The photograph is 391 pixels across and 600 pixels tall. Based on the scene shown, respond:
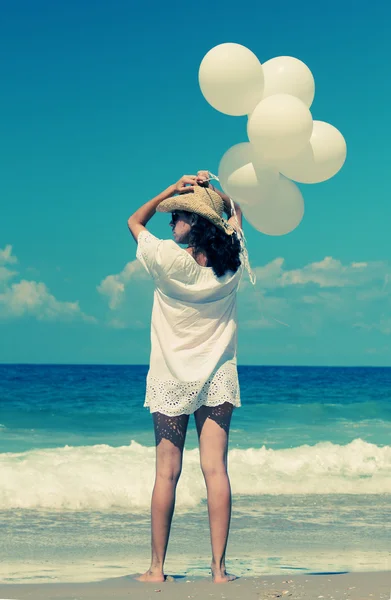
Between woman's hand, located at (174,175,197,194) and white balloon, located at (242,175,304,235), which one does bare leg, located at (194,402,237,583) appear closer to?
white balloon, located at (242,175,304,235)

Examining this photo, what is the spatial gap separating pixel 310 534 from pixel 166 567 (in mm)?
1298

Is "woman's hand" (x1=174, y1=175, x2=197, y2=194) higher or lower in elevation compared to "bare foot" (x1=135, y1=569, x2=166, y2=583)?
higher

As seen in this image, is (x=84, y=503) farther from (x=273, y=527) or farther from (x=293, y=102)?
(x=293, y=102)

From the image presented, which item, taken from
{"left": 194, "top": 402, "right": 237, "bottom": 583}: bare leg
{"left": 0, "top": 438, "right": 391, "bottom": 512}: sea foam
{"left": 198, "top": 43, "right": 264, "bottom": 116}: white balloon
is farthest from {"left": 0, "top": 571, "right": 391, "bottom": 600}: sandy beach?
{"left": 0, "top": 438, "right": 391, "bottom": 512}: sea foam

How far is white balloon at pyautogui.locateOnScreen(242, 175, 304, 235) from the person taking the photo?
3.60 meters

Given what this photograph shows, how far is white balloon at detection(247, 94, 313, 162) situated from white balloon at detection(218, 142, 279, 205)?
69 millimetres

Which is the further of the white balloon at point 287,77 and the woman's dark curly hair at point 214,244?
the white balloon at point 287,77

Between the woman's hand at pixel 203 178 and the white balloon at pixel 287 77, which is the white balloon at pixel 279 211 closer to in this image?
the woman's hand at pixel 203 178

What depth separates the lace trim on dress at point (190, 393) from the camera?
135 inches

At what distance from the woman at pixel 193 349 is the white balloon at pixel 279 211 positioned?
18 centimetres

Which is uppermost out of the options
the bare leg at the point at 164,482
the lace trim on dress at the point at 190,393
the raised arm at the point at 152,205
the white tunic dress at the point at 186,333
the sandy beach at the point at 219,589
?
the raised arm at the point at 152,205

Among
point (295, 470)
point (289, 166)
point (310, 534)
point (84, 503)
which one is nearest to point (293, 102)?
point (289, 166)

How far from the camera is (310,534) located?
5008 millimetres

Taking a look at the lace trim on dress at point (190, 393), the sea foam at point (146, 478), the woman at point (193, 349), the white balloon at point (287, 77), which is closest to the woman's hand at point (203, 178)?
the woman at point (193, 349)
